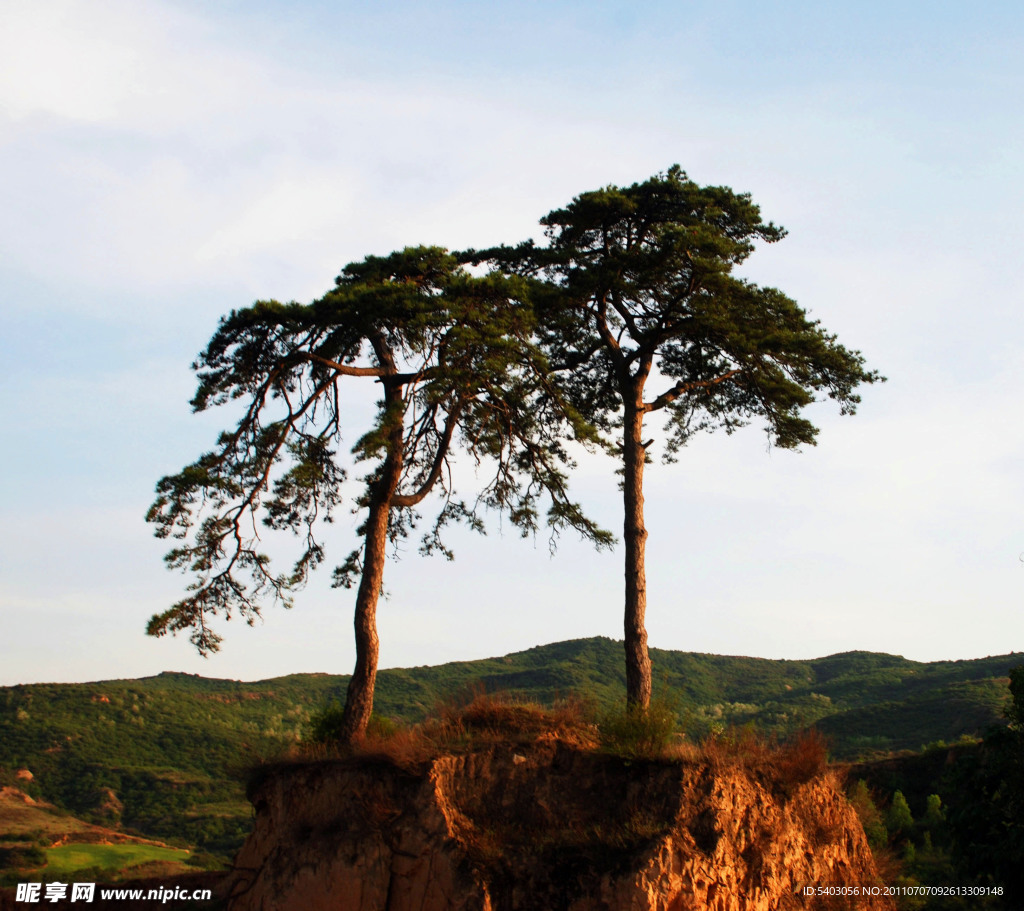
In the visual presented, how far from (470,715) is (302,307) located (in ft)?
24.7

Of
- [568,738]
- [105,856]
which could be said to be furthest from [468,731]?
[105,856]

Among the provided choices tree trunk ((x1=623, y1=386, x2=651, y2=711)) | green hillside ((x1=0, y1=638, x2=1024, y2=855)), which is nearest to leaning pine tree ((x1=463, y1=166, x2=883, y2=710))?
tree trunk ((x1=623, y1=386, x2=651, y2=711))

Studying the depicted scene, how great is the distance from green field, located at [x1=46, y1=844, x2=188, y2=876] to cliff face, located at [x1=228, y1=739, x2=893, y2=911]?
21.1 m

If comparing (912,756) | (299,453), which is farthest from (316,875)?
(912,756)

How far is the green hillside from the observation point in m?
40.3

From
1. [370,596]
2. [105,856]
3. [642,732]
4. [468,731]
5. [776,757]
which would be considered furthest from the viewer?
[105,856]

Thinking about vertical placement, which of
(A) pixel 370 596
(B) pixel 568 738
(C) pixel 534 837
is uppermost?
(A) pixel 370 596

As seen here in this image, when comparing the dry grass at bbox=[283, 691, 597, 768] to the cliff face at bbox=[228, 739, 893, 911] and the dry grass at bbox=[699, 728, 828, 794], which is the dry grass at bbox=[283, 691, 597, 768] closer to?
the cliff face at bbox=[228, 739, 893, 911]

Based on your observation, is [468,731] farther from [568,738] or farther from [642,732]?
[642,732]

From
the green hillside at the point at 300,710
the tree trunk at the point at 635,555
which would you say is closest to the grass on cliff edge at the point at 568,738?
the tree trunk at the point at 635,555

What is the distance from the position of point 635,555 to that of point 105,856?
27.2 meters

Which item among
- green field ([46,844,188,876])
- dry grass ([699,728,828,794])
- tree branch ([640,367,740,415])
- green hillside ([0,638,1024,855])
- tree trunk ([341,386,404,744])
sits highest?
tree branch ([640,367,740,415])

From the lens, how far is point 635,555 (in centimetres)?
1628

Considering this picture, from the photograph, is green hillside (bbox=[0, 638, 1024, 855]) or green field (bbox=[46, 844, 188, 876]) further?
green hillside (bbox=[0, 638, 1024, 855])
